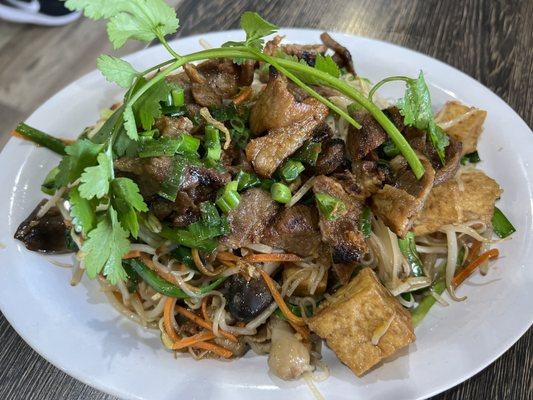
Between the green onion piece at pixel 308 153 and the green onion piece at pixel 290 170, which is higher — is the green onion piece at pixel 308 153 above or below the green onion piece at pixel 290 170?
above

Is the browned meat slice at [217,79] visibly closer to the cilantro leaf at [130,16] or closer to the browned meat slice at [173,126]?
the browned meat slice at [173,126]

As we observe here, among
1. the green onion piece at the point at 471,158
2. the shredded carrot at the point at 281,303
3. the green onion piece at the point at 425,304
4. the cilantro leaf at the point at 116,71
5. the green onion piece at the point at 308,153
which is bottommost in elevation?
the green onion piece at the point at 425,304

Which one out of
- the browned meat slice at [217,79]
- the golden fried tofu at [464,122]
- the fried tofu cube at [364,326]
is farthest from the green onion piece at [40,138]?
the golden fried tofu at [464,122]

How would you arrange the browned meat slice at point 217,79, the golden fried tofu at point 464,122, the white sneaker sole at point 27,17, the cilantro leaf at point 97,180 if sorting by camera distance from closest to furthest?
the cilantro leaf at point 97,180 < the browned meat slice at point 217,79 < the golden fried tofu at point 464,122 < the white sneaker sole at point 27,17

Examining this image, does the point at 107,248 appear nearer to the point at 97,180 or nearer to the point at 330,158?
the point at 97,180

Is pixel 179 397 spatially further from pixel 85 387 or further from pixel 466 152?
pixel 466 152

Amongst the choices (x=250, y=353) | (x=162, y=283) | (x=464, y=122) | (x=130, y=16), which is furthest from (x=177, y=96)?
(x=464, y=122)

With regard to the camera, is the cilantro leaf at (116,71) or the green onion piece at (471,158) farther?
the green onion piece at (471,158)
